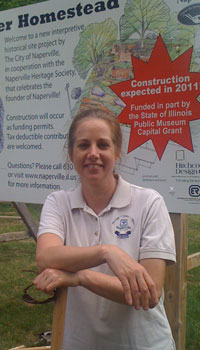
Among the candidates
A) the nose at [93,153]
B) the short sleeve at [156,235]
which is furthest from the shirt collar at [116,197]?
the nose at [93,153]

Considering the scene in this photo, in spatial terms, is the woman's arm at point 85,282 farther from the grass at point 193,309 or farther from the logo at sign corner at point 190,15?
the grass at point 193,309

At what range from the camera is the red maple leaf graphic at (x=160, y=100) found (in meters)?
2.64

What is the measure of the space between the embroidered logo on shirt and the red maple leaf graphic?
0.93 m

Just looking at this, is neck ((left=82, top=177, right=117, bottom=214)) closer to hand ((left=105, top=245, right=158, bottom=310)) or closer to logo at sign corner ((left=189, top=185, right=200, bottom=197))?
hand ((left=105, top=245, right=158, bottom=310))

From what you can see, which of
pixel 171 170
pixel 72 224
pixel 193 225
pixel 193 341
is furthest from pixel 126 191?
pixel 193 225

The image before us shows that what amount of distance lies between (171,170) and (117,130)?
782 millimetres

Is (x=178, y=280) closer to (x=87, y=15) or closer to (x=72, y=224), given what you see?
(x=72, y=224)

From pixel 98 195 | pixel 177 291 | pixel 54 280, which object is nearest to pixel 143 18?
pixel 98 195

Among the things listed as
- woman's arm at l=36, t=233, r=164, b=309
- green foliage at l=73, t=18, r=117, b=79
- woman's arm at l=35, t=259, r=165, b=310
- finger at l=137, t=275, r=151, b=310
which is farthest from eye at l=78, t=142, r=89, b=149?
green foliage at l=73, t=18, r=117, b=79

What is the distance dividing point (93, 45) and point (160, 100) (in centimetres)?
73

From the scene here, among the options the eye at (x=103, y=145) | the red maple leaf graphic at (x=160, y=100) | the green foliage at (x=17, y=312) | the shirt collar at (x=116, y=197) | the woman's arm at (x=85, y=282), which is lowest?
the green foliage at (x=17, y=312)

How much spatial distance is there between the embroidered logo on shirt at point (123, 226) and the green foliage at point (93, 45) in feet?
5.07

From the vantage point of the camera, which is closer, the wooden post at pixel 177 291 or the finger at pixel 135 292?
the finger at pixel 135 292

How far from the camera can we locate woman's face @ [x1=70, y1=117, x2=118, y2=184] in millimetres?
1904
